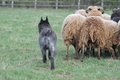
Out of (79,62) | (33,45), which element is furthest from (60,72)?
(33,45)

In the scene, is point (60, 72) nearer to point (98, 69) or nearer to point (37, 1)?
point (98, 69)

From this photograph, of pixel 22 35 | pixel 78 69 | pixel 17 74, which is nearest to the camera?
pixel 17 74

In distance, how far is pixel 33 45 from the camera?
1202cm

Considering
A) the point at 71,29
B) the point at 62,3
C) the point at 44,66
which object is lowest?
the point at 44,66

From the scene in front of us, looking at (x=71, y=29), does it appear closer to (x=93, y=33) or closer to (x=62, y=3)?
(x=93, y=33)

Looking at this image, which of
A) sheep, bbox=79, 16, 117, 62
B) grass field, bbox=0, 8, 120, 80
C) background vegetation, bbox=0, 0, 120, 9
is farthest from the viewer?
background vegetation, bbox=0, 0, 120, 9

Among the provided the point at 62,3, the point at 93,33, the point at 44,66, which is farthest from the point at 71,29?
the point at 62,3

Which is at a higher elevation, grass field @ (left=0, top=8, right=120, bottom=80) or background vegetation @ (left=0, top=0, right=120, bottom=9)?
background vegetation @ (left=0, top=0, right=120, bottom=9)

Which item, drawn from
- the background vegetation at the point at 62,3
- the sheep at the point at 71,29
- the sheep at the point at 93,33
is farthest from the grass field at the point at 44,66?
the background vegetation at the point at 62,3

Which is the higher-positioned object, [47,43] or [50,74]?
[47,43]

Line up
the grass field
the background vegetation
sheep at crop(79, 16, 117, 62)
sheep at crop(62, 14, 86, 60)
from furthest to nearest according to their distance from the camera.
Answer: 1. the background vegetation
2. sheep at crop(62, 14, 86, 60)
3. sheep at crop(79, 16, 117, 62)
4. the grass field

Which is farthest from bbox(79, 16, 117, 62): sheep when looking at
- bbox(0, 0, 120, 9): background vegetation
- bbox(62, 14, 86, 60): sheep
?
bbox(0, 0, 120, 9): background vegetation

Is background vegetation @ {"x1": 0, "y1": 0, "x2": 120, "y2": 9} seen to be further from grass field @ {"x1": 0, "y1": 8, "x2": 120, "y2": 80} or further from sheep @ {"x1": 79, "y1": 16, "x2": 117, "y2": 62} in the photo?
sheep @ {"x1": 79, "y1": 16, "x2": 117, "y2": 62}

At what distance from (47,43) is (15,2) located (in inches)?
1057
